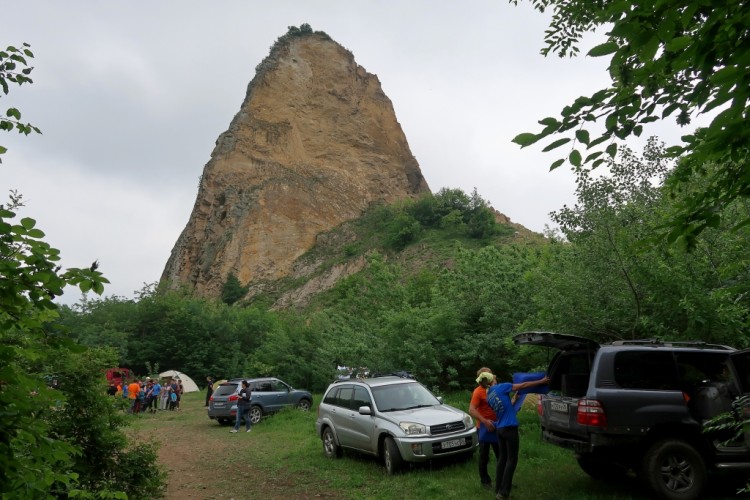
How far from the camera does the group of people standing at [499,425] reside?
7.03 m

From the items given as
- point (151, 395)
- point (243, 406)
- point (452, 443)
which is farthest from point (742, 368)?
point (151, 395)

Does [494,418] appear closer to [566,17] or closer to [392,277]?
[566,17]

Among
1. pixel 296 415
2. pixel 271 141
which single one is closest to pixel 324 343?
pixel 296 415

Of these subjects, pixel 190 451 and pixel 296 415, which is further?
pixel 296 415

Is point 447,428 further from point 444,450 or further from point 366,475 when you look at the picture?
point 366,475

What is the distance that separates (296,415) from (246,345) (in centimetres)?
2425

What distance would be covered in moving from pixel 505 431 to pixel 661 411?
190 centimetres

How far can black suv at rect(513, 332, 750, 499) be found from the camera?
623cm

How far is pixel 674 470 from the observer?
630 centimetres

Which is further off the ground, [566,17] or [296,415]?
[566,17]

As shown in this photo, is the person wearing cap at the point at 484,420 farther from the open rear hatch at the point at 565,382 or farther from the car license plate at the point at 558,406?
the car license plate at the point at 558,406

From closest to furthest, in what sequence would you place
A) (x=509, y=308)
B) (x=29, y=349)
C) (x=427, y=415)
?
1. (x=29, y=349)
2. (x=427, y=415)
3. (x=509, y=308)

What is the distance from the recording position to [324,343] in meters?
22.9

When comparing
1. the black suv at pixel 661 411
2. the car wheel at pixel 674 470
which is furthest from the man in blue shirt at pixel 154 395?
the car wheel at pixel 674 470
